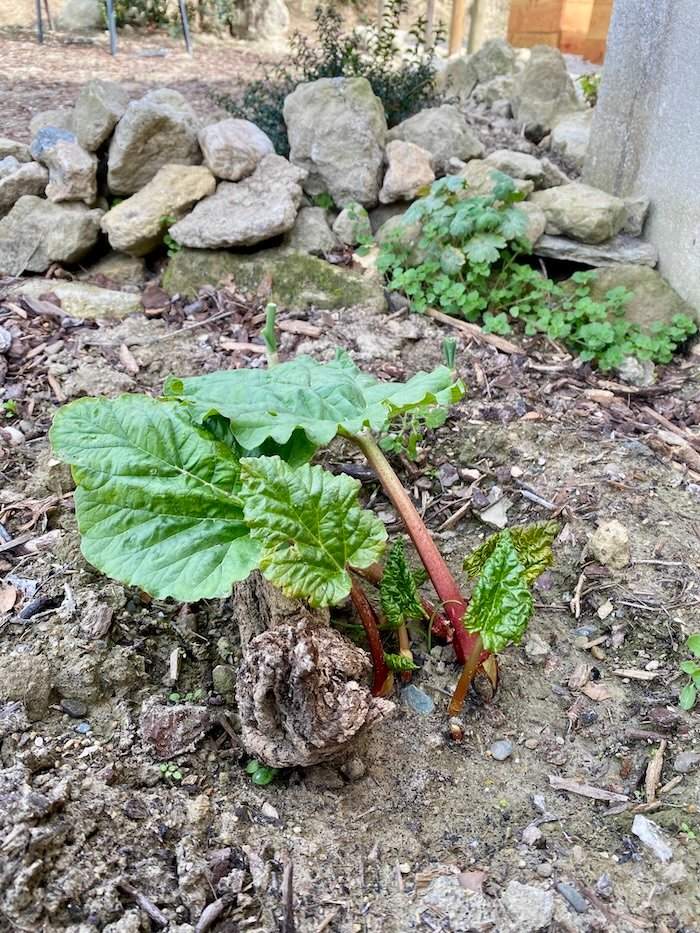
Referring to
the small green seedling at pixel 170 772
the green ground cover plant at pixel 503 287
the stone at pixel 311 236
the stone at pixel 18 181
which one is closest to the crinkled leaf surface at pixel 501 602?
the small green seedling at pixel 170 772

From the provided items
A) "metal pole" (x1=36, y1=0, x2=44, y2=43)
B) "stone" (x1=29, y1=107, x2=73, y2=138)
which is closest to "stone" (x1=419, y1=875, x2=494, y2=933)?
"stone" (x1=29, y1=107, x2=73, y2=138)

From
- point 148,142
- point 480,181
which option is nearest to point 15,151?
point 148,142

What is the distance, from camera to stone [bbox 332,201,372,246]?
175 inches

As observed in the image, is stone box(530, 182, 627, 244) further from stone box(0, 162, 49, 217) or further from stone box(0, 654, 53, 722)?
stone box(0, 654, 53, 722)

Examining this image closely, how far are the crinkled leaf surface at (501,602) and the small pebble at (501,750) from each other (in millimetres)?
336

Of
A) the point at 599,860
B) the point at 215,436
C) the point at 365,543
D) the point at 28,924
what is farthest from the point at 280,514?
the point at 599,860

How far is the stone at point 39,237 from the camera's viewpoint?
4.32 meters

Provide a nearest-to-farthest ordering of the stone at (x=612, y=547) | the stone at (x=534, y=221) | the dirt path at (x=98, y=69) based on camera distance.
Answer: the stone at (x=612, y=547)
the stone at (x=534, y=221)
the dirt path at (x=98, y=69)

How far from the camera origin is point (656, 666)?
231cm

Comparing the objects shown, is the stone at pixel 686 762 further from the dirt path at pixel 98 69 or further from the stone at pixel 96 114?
the dirt path at pixel 98 69

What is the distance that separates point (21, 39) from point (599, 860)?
608 cm

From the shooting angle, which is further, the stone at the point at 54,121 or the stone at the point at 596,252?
the stone at the point at 54,121

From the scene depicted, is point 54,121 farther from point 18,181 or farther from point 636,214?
point 636,214

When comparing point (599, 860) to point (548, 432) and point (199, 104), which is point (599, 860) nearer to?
point (548, 432)
